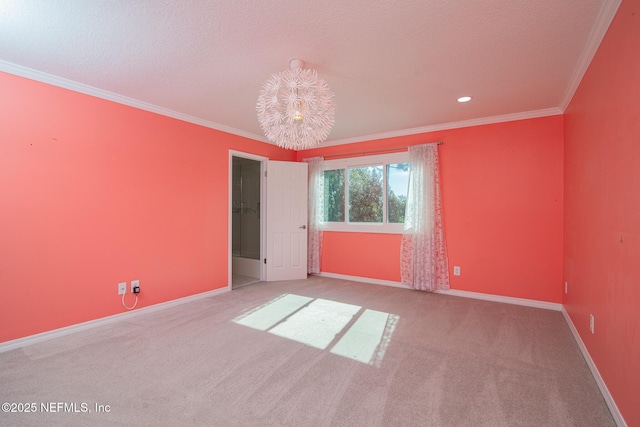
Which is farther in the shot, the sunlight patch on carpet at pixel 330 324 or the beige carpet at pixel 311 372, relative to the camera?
the sunlight patch on carpet at pixel 330 324

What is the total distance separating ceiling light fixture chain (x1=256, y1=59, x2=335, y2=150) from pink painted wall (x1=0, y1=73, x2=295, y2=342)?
1.98 metres

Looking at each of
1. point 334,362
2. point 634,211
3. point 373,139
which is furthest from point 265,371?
point 373,139

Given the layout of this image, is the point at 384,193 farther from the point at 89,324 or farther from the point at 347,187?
the point at 89,324

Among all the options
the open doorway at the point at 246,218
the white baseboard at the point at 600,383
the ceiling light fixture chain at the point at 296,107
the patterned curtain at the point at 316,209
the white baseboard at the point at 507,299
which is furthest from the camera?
the open doorway at the point at 246,218

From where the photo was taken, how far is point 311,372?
2.01m

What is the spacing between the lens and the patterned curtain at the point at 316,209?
4.98m

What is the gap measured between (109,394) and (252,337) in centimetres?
108

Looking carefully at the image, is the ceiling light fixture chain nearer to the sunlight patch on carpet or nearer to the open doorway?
the sunlight patch on carpet

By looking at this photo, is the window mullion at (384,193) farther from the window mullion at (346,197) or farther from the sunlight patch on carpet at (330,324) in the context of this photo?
the sunlight patch on carpet at (330,324)

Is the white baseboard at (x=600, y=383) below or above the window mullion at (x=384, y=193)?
below

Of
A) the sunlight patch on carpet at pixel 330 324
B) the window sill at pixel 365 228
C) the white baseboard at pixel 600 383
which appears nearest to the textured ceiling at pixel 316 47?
the window sill at pixel 365 228

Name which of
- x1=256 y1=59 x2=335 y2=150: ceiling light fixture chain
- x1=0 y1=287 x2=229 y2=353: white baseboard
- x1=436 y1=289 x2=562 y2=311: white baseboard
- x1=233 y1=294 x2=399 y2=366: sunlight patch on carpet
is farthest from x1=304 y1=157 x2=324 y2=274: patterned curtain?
x1=256 y1=59 x2=335 y2=150: ceiling light fixture chain

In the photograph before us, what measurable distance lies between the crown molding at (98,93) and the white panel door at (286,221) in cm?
117

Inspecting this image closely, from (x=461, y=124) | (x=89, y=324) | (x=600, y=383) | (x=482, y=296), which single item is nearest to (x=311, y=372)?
(x=600, y=383)
